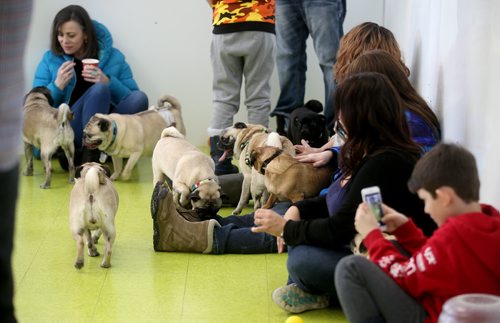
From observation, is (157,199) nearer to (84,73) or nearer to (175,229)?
(175,229)

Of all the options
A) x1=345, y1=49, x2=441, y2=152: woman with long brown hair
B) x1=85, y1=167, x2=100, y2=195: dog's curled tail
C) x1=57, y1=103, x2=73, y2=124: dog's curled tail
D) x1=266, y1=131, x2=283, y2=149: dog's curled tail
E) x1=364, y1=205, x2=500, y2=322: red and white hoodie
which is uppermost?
x1=345, y1=49, x2=441, y2=152: woman with long brown hair

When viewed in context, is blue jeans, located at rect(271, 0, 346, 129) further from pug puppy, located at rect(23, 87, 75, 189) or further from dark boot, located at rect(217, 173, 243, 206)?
pug puppy, located at rect(23, 87, 75, 189)

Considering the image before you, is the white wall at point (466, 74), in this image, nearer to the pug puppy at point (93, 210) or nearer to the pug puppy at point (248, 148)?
the pug puppy at point (248, 148)

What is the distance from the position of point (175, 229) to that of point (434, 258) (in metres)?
2.00

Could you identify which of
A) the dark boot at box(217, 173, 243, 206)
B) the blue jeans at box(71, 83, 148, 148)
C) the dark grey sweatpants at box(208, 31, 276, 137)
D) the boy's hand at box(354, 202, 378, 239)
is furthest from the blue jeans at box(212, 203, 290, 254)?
the blue jeans at box(71, 83, 148, 148)

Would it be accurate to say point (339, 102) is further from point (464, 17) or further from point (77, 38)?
point (77, 38)

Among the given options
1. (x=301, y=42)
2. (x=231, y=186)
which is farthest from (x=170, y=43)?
(x=231, y=186)

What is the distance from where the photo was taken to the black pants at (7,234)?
5.06ft

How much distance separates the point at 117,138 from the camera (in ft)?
18.0

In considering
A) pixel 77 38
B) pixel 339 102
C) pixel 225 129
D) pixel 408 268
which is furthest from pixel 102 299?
pixel 77 38

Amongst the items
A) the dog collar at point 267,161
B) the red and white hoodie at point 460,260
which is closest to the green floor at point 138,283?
the dog collar at point 267,161

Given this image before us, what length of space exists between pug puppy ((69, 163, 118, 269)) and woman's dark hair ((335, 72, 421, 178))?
139cm

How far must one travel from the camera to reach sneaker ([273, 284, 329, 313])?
3.26 metres

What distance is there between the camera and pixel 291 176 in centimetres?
404
